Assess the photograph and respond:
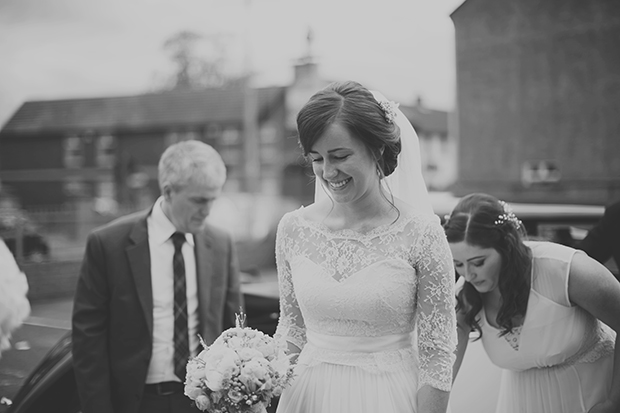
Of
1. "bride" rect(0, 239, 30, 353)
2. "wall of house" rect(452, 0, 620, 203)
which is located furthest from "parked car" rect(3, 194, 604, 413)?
"wall of house" rect(452, 0, 620, 203)

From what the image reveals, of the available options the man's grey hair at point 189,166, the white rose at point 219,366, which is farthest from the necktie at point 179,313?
the white rose at point 219,366

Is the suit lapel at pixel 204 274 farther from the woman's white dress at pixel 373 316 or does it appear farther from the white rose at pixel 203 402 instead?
the white rose at pixel 203 402

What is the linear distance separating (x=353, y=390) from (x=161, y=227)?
169 centimetres

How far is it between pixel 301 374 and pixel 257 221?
17482mm

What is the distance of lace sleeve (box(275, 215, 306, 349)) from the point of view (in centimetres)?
278

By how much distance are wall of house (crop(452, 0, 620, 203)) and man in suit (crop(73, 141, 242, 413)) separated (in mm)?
17891

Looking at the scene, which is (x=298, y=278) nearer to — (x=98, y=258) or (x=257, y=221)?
(x=98, y=258)

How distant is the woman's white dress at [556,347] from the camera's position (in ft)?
10.1

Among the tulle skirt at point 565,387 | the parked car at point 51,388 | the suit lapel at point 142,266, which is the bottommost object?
the parked car at point 51,388

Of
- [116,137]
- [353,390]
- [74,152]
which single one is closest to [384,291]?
[353,390]

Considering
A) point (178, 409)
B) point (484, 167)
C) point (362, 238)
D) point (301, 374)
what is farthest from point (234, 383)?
point (484, 167)

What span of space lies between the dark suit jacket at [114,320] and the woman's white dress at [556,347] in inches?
65.8

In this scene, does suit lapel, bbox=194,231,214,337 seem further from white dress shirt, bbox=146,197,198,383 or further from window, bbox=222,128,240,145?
window, bbox=222,128,240,145

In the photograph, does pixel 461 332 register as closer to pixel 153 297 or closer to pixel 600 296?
pixel 600 296
